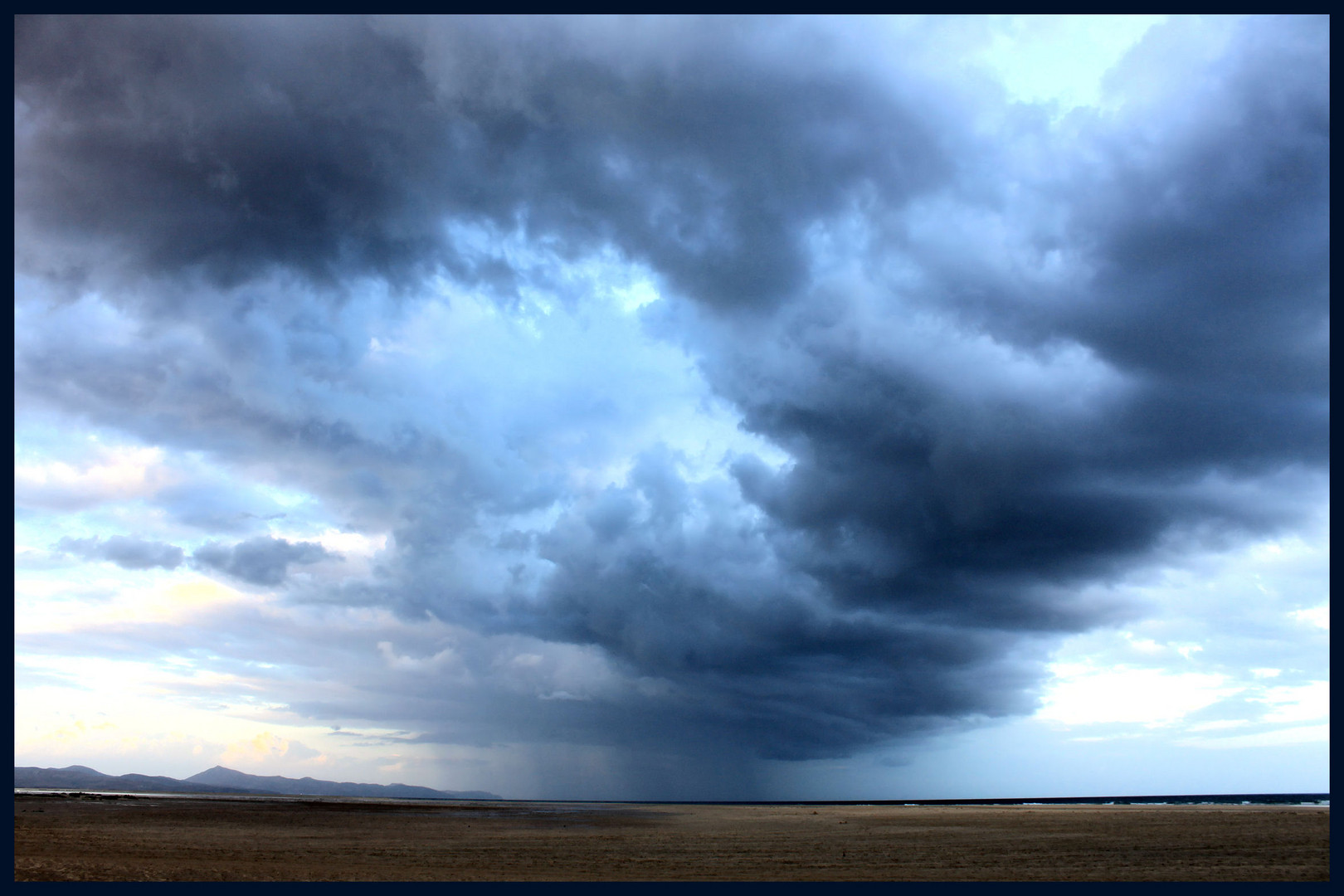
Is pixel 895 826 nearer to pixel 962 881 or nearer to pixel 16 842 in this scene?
pixel 962 881

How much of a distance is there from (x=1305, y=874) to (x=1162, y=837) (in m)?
15.8

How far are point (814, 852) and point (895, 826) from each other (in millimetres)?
23595

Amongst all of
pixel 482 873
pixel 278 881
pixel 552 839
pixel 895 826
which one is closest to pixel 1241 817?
pixel 895 826

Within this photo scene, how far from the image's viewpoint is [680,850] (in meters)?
45.3

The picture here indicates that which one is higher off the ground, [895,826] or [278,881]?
[278,881]

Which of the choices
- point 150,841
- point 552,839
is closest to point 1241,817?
point 552,839

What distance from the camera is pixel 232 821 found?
221ft

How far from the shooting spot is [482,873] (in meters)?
36.9

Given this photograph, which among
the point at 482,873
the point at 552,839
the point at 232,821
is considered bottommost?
the point at 232,821

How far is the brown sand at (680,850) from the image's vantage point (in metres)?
36.0

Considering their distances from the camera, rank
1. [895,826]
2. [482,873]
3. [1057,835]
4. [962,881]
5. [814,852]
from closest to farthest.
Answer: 1. [962,881]
2. [482,873]
3. [814,852]
4. [1057,835]
5. [895,826]

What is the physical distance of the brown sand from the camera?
36.0 m

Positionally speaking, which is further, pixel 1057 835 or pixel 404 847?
pixel 1057 835

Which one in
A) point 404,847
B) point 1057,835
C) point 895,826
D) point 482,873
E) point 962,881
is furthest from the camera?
point 895,826
